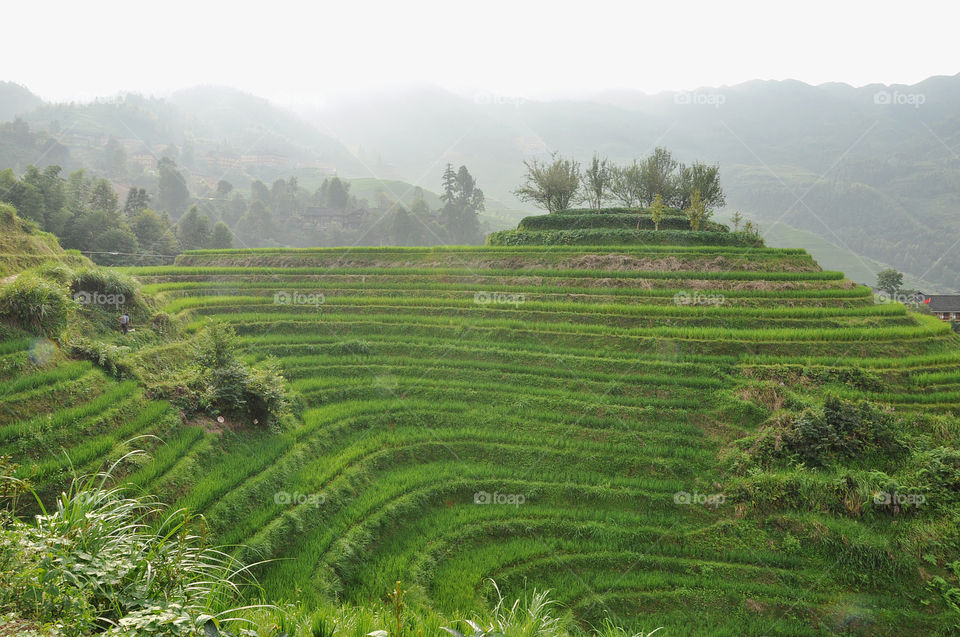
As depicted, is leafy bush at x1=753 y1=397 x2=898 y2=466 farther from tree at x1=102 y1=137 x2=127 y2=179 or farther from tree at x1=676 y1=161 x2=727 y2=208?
tree at x1=102 y1=137 x2=127 y2=179

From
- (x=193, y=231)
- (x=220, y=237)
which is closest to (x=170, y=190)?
(x=193, y=231)

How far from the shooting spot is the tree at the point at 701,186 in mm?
38625

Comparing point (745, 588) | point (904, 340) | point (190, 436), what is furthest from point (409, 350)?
point (904, 340)

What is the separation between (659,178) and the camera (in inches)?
1644

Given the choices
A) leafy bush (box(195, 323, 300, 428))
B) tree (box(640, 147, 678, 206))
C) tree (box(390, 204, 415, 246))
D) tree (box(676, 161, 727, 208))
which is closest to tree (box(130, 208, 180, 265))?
tree (box(390, 204, 415, 246))

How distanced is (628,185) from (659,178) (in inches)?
175

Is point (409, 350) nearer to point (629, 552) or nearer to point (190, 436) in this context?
point (190, 436)

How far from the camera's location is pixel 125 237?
4509 cm

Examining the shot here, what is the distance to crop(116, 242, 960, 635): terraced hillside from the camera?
8.78 metres

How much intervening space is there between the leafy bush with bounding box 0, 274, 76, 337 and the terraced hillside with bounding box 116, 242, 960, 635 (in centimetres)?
406

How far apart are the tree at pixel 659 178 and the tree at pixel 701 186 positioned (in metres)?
0.83

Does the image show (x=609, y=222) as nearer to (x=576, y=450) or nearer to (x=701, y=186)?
(x=701, y=186)

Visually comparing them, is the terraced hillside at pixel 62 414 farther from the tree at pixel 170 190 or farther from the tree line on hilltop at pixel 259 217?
the tree at pixel 170 190

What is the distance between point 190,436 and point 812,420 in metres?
16.6
